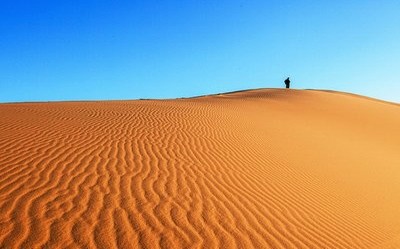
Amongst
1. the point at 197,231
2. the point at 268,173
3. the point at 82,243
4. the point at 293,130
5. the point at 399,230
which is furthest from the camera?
the point at 293,130

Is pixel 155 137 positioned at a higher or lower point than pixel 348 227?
higher

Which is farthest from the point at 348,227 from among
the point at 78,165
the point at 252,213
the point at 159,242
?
the point at 78,165

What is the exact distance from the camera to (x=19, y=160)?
21.3 ft

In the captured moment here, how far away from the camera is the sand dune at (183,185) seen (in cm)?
442

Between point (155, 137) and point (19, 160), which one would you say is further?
point (155, 137)

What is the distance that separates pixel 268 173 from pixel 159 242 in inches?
167

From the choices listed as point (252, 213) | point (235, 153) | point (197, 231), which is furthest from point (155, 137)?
point (197, 231)

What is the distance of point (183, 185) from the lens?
6.16 metres

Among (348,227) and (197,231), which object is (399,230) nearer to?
(348,227)

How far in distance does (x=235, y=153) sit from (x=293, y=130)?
558 cm

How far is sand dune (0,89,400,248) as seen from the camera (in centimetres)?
442

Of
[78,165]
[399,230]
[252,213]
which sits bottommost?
[399,230]

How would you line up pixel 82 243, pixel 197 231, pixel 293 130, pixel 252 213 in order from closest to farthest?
pixel 82 243, pixel 197 231, pixel 252 213, pixel 293 130

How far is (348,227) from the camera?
586 cm
